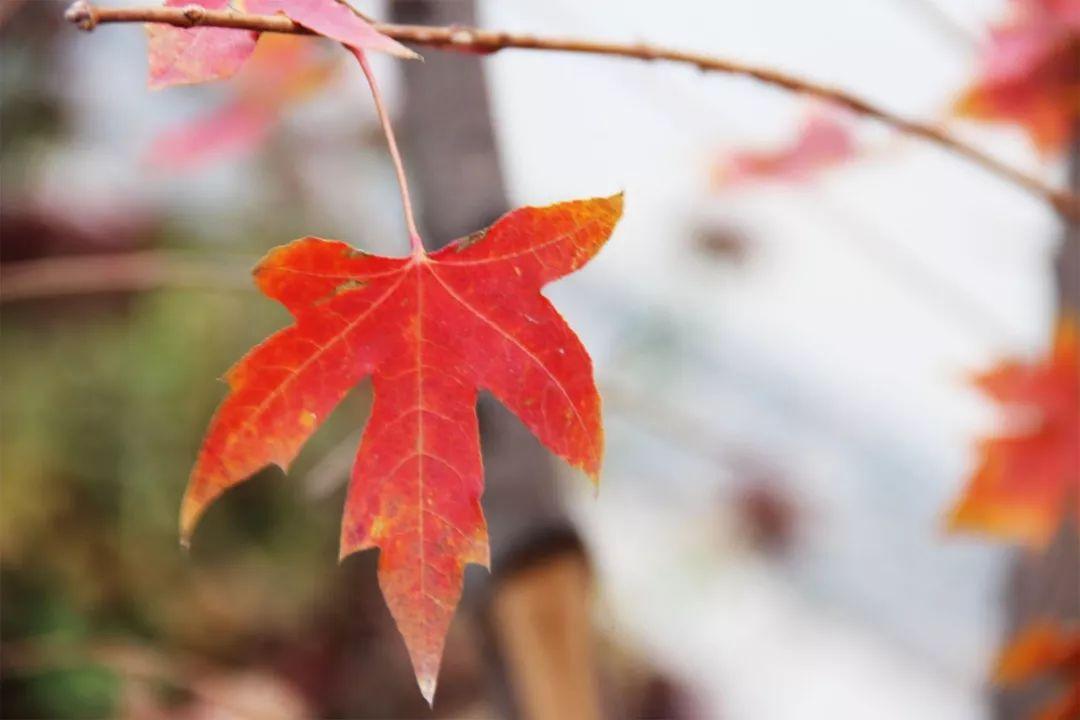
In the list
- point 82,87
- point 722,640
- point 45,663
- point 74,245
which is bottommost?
point 45,663

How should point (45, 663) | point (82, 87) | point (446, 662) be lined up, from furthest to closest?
point (82, 87)
point (446, 662)
point (45, 663)

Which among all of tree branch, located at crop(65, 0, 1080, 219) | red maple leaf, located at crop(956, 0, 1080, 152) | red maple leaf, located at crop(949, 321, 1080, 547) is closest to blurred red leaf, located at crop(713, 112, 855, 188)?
red maple leaf, located at crop(956, 0, 1080, 152)

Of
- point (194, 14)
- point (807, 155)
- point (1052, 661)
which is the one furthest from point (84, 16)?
point (807, 155)

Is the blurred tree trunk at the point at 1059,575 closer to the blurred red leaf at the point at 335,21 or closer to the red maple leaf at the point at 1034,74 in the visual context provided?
the red maple leaf at the point at 1034,74

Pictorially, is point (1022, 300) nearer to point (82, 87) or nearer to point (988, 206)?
point (988, 206)

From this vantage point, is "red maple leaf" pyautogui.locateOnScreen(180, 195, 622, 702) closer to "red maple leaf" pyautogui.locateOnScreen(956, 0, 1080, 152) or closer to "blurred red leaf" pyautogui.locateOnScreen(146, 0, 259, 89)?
"blurred red leaf" pyautogui.locateOnScreen(146, 0, 259, 89)

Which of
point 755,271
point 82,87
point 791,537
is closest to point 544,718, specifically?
point 791,537

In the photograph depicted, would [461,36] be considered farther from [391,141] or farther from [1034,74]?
[1034,74]
